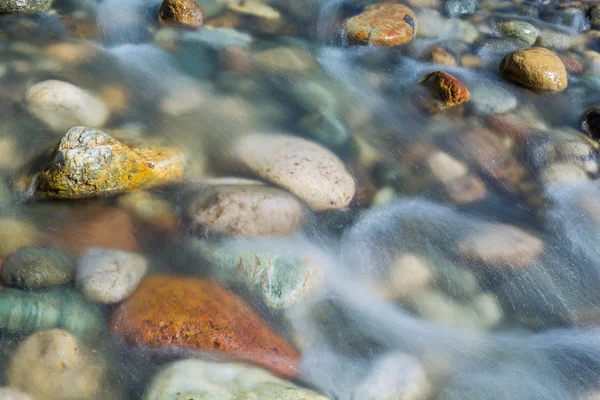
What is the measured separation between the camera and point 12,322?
105 inches

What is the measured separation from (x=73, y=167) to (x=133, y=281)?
97 cm

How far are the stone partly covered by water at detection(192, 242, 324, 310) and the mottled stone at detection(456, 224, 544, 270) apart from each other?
1153 millimetres

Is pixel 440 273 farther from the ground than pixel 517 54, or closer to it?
closer to it

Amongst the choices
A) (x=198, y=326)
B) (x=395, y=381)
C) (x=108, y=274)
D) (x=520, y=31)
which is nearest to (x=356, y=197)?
(x=395, y=381)

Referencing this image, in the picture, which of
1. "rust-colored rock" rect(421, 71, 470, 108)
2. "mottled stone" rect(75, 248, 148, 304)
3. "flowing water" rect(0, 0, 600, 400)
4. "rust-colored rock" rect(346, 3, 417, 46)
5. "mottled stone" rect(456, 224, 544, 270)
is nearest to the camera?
"mottled stone" rect(75, 248, 148, 304)

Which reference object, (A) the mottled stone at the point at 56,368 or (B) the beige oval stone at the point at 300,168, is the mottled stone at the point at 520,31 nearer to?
(B) the beige oval stone at the point at 300,168

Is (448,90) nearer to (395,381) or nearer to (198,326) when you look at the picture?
(395,381)

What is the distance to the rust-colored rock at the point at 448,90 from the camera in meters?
4.96

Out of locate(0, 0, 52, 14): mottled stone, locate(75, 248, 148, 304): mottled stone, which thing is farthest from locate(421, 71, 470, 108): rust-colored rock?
locate(0, 0, 52, 14): mottled stone

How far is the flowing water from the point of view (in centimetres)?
294

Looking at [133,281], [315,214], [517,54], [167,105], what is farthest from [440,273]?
[517,54]

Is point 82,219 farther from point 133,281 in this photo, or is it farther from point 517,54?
point 517,54

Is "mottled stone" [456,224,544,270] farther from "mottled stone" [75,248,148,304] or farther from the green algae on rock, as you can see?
the green algae on rock

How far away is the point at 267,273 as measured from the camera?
315 cm
